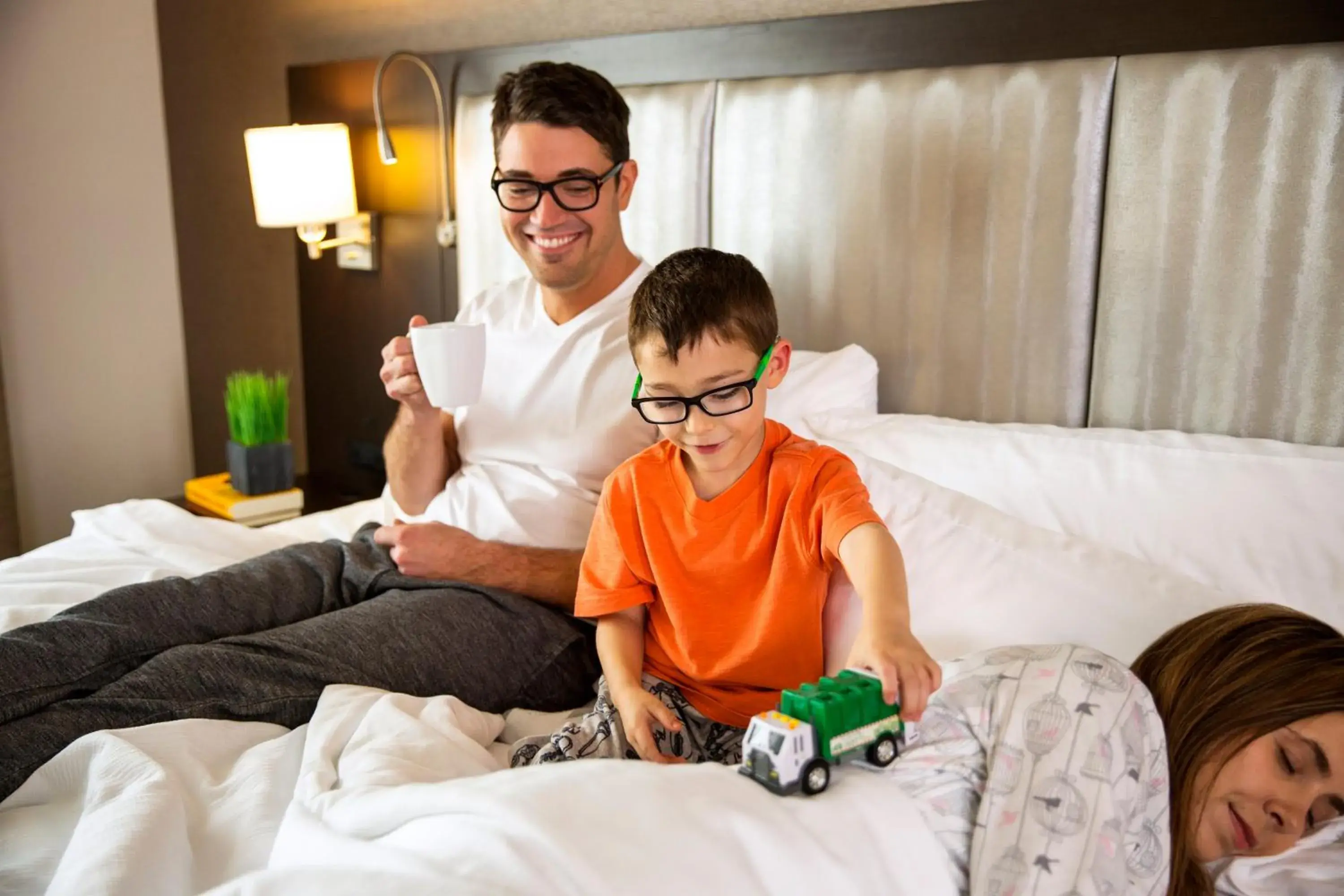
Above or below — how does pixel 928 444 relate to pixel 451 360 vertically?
below

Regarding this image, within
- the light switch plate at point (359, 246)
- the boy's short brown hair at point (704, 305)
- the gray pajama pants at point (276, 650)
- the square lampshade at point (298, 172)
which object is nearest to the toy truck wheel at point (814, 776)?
the boy's short brown hair at point (704, 305)

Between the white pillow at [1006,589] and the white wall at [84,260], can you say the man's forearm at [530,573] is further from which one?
the white wall at [84,260]

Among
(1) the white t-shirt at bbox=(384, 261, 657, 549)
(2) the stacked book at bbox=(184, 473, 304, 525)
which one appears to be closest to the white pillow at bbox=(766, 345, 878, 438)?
(1) the white t-shirt at bbox=(384, 261, 657, 549)

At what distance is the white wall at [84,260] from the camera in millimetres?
3309

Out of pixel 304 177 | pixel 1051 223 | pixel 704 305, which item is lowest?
pixel 704 305

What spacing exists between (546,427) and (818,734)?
0.96m

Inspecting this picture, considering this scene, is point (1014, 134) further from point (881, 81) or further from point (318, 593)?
point (318, 593)

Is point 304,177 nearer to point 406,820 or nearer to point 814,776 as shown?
point 406,820

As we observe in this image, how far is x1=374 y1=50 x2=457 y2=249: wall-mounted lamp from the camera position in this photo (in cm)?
274

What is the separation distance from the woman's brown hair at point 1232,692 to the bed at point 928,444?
0.29 ft

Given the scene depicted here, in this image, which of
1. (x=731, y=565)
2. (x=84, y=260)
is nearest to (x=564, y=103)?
(x=731, y=565)

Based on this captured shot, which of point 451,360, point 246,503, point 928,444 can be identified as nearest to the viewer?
point 451,360

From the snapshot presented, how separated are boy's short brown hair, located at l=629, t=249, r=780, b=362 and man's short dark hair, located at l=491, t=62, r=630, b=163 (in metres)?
0.55

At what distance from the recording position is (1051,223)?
180 cm
